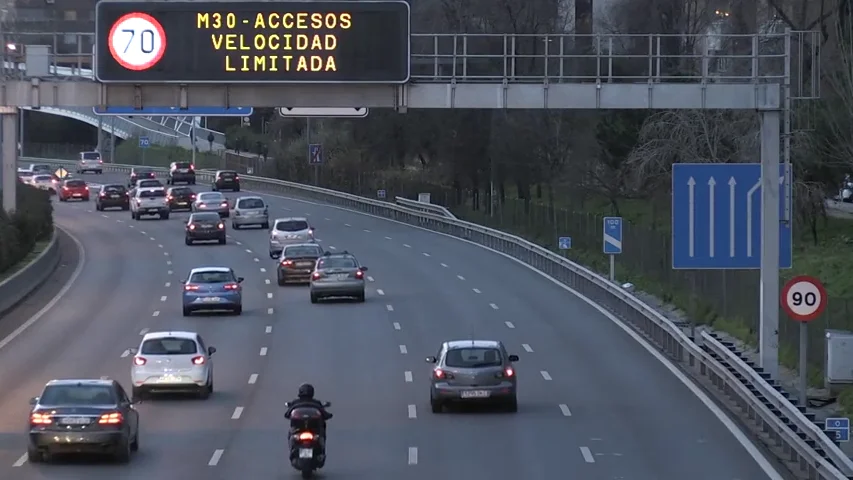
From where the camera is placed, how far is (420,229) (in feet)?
248

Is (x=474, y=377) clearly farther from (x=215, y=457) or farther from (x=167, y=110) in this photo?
(x=167, y=110)

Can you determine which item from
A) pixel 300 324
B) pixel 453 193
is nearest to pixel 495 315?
pixel 300 324

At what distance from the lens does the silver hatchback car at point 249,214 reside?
7412cm

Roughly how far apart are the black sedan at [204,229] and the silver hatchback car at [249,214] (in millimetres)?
7585

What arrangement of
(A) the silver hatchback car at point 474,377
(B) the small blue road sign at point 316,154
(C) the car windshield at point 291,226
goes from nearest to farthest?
(A) the silver hatchback car at point 474,377, (C) the car windshield at point 291,226, (B) the small blue road sign at point 316,154

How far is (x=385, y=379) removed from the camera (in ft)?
109

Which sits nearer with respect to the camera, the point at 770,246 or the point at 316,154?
the point at 770,246

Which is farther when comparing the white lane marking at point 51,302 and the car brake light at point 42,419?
the white lane marking at point 51,302

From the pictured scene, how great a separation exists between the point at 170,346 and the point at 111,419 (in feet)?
25.0

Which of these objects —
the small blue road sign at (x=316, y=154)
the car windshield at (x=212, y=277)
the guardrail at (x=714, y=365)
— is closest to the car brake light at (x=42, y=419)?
the guardrail at (x=714, y=365)

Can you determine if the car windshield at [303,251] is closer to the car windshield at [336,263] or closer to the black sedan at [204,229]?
the car windshield at [336,263]

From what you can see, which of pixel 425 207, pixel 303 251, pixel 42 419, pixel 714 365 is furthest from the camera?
pixel 425 207

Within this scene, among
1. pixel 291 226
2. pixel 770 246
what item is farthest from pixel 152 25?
pixel 291 226

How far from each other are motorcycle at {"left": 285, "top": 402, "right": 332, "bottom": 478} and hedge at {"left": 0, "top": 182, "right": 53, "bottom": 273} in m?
30.1
